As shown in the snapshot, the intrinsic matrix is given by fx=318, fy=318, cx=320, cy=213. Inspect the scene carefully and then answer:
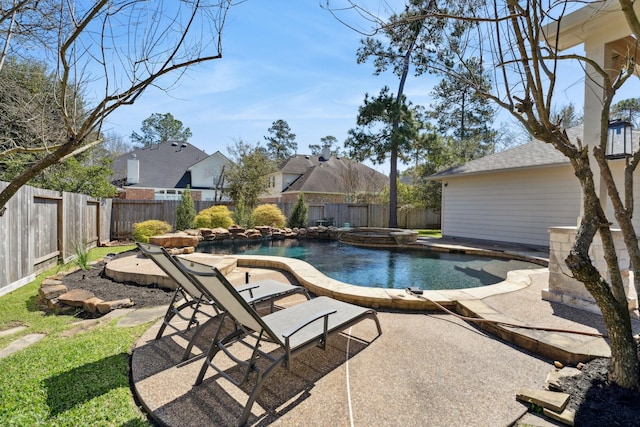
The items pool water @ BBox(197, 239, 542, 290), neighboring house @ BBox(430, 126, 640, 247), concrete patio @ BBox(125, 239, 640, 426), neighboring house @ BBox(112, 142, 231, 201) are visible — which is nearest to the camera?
concrete patio @ BBox(125, 239, 640, 426)

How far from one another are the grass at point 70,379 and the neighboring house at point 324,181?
788 inches

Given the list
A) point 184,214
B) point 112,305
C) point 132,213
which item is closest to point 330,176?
point 184,214

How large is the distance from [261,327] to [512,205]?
12.2 metres

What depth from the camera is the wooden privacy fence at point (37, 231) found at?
523cm

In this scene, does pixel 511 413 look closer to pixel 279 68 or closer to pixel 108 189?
pixel 279 68

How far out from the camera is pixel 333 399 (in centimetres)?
245

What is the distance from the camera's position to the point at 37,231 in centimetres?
637

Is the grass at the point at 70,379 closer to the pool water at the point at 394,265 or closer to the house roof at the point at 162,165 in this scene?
the pool water at the point at 394,265

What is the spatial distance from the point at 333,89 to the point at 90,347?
21.3ft

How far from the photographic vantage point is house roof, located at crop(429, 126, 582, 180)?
35.4ft

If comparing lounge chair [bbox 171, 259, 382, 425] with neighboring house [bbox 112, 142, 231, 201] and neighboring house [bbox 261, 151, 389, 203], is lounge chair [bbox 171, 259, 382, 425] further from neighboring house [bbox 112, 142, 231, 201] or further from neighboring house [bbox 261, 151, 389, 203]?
neighboring house [bbox 261, 151, 389, 203]

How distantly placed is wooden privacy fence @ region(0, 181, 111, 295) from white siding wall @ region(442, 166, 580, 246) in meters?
13.2

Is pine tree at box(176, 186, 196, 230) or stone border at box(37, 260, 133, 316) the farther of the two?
pine tree at box(176, 186, 196, 230)

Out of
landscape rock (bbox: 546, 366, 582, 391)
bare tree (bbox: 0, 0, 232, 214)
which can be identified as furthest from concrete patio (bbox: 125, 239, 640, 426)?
bare tree (bbox: 0, 0, 232, 214)
